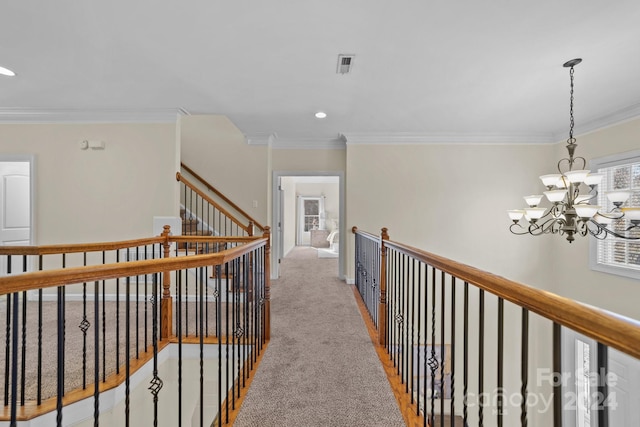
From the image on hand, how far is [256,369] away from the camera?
229 cm

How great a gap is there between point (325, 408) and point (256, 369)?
26.2 inches

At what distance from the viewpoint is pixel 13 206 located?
4453 millimetres

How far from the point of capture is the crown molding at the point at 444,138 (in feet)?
16.1

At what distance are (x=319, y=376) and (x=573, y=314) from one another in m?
1.87

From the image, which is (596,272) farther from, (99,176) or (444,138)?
(99,176)

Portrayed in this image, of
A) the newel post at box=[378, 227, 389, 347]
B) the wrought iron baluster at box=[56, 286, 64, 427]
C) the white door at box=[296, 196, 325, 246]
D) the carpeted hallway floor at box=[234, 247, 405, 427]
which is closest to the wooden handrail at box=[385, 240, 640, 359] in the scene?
the carpeted hallway floor at box=[234, 247, 405, 427]

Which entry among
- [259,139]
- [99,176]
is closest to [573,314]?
[99,176]

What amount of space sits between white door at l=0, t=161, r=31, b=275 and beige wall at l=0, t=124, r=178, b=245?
65 centimetres

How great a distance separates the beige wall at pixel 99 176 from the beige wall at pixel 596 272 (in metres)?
5.72

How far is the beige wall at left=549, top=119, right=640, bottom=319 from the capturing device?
3.69 metres

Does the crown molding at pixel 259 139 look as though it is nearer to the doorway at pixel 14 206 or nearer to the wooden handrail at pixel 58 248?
the wooden handrail at pixel 58 248

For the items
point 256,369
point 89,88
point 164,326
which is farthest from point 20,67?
Answer: point 256,369

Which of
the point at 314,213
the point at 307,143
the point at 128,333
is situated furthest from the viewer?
the point at 314,213

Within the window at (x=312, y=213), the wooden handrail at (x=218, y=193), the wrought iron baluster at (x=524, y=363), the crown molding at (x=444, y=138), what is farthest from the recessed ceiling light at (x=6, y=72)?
the window at (x=312, y=213)
